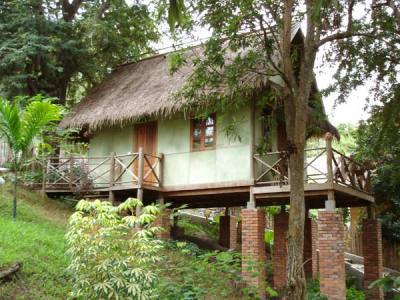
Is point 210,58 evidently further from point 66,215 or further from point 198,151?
point 66,215

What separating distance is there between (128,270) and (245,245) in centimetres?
486

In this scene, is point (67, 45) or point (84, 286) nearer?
point (84, 286)

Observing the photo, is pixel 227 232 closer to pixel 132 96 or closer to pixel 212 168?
pixel 212 168

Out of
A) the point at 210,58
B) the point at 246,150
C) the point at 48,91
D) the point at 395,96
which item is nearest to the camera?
the point at 395,96

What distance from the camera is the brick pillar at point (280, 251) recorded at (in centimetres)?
1377

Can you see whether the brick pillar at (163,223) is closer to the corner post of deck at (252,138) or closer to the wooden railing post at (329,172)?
the corner post of deck at (252,138)

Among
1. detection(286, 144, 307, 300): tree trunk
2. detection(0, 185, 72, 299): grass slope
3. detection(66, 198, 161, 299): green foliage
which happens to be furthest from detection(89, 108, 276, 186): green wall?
detection(66, 198, 161, 299): green foliage

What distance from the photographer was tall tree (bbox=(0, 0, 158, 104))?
16.2 meters

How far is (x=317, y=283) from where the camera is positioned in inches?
533

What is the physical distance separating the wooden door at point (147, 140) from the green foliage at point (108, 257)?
20.6 ft

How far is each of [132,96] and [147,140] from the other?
1.31m

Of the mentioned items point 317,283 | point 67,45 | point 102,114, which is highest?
point 67,45

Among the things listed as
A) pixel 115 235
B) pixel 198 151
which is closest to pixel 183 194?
pixel 198 151

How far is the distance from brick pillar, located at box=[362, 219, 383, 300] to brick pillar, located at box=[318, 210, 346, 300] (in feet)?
9.14
